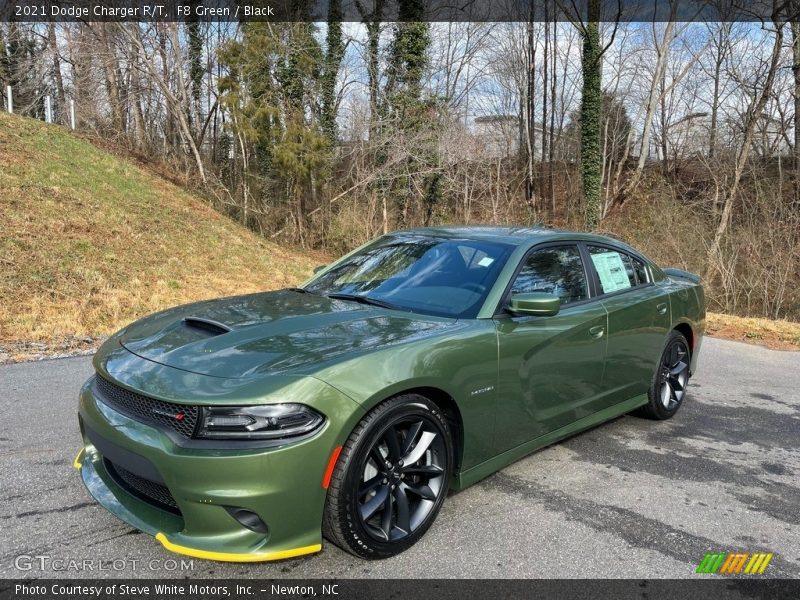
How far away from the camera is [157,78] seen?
20344mm

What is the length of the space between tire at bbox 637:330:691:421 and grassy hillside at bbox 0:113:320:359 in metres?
6.73

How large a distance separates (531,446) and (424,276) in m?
1.21

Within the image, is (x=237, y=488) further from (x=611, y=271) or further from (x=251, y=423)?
(x=611, y=271)

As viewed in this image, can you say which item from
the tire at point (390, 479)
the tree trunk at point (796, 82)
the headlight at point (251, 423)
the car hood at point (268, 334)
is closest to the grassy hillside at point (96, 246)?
the car hood at point (268, 334)

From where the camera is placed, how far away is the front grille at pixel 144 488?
244cm

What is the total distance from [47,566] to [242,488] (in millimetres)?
1076

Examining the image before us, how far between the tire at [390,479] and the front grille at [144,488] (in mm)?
651

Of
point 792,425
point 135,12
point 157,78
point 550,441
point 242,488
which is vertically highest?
point 135,12

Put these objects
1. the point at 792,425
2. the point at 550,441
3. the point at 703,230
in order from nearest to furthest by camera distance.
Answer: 1. the point at 550,441
2. the point at 792,425
3. the point at 703,230

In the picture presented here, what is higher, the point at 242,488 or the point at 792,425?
the point at 242,488

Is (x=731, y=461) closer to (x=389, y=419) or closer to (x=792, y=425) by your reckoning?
(x=792, y=425)

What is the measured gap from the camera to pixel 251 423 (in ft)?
7.78

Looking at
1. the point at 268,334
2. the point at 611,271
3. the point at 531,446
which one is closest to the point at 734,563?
the point at 531,446

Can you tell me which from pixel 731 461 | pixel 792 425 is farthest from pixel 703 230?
pixel 731 461
